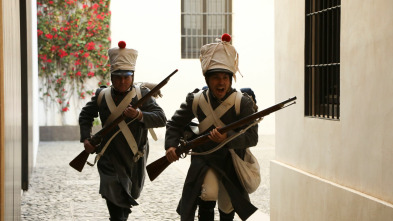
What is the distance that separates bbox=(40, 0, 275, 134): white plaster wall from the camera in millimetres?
19781

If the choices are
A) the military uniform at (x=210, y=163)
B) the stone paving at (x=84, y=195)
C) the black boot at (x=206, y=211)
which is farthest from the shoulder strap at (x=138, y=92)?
the stone paving at (x=84, y=195)

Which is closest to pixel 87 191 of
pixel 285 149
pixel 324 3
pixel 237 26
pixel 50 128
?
pixel 285 149

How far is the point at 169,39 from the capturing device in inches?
782

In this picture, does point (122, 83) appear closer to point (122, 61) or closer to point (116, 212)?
point (122, 61)

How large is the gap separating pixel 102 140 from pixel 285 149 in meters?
2.05

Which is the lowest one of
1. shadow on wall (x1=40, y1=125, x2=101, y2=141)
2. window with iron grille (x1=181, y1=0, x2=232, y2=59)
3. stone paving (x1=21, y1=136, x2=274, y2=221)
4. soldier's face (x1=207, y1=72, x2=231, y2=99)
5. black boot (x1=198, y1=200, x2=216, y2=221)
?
stone paving (x1=21, y1=136, x2=274, y2=221)

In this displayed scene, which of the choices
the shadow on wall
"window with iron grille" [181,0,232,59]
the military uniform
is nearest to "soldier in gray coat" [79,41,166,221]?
the military uniform

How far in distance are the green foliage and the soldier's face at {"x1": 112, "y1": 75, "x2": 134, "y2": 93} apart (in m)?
13.1

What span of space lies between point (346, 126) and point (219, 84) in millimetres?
1268

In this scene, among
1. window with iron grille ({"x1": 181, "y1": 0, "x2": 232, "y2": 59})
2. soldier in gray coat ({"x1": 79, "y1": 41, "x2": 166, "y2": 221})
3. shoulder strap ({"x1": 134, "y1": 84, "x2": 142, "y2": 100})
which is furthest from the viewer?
window with iron grille ({"x1": 181, "y1": 0, "x2": 232, "y2": 59})

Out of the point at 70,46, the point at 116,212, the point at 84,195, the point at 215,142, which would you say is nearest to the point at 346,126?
the point at 215,142

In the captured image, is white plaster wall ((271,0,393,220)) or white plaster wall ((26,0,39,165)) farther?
white plaster wall ((26,0,39,165))

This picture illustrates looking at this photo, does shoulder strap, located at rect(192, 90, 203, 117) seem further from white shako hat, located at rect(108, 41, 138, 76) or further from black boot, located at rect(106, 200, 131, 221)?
black boot, located at rect(106, 200, 131, 221)

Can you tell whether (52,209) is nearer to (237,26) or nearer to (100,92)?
(100,92)
